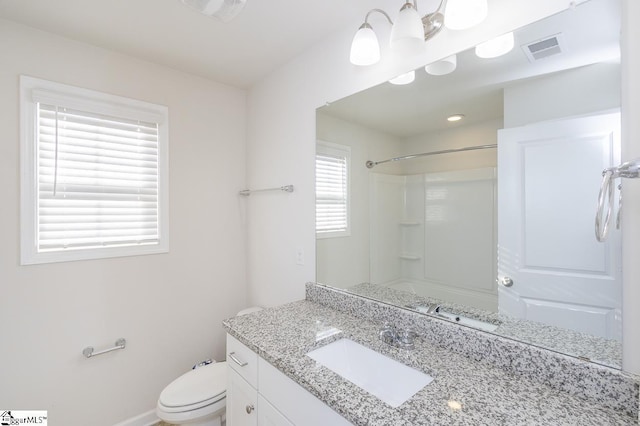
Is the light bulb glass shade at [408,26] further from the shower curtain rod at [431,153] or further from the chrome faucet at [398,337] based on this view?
the chrome faucet at [398,337]

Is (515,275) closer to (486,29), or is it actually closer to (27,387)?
(486,29)

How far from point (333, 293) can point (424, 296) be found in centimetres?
51

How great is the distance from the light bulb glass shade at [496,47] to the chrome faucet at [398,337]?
1.12 metres

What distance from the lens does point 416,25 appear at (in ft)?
3.58

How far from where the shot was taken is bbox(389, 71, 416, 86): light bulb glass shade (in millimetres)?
1289

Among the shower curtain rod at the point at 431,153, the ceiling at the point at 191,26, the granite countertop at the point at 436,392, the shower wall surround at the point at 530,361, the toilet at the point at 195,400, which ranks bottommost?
the toilet at the point at 195,400

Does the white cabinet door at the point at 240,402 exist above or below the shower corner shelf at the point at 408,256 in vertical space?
below

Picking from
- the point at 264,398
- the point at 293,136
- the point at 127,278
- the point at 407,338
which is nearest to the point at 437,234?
the point at 407,338

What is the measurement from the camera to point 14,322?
1530 mm

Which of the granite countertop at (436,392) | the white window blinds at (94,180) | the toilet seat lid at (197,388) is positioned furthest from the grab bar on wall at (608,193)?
the white window blinds at (94,180)

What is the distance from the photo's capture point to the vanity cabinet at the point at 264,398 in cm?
90

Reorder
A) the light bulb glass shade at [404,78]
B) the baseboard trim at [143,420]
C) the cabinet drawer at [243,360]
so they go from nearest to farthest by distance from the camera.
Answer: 1. the cabinet drawer at [243,360]
2. the light bulb glass shade at [404,78]
3. the baseboard trim at [143,420]

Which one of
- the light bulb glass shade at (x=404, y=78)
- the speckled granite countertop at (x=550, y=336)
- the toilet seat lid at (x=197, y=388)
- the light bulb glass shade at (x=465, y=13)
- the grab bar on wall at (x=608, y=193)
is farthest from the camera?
the toilet seat lid at (x=197, y=388)

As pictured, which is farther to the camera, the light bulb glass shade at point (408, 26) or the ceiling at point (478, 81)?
the light bulb glass shade at point (408, 26)
